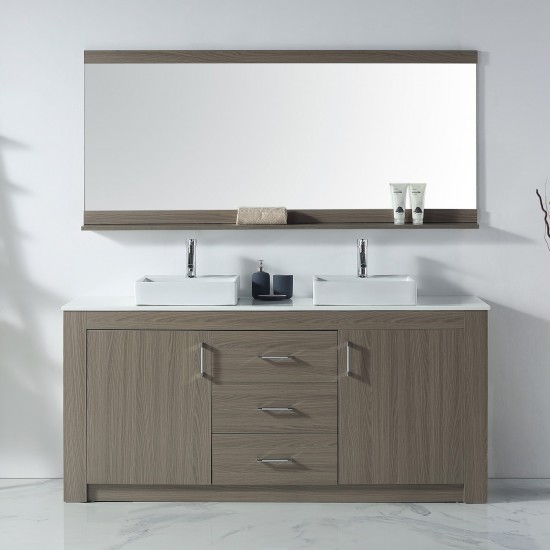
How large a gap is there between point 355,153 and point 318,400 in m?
1.14

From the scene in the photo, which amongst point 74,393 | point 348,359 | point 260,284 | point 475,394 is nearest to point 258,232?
point 260,284

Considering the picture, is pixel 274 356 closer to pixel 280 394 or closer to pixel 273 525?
pixel 280 394

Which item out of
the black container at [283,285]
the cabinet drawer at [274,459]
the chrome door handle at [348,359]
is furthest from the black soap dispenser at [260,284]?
the cabinet drawer at [274,459]

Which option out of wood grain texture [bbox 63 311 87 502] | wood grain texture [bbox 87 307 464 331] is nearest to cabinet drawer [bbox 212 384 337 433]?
wood grain texture [bbox 87 307 464 331]

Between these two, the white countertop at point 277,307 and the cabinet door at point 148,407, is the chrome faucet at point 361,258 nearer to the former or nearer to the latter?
the white countertop at point 277,307

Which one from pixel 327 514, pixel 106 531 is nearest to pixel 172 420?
pixel 106 531

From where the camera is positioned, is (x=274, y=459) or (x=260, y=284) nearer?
(x=274, y=459)

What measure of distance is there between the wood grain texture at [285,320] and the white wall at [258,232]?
413 millimetres

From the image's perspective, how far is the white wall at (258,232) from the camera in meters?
3.62

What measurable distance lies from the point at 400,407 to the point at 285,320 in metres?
0.59

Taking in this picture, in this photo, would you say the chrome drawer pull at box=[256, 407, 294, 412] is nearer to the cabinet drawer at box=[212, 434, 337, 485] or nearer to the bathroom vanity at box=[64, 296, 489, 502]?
the bathroom vanity at box=[64, 296, 489, 502]

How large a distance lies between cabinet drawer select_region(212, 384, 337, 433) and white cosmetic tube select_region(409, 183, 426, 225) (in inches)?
33.5

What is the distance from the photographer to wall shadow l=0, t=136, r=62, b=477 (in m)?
3.70

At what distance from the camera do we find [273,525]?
3141 mm
